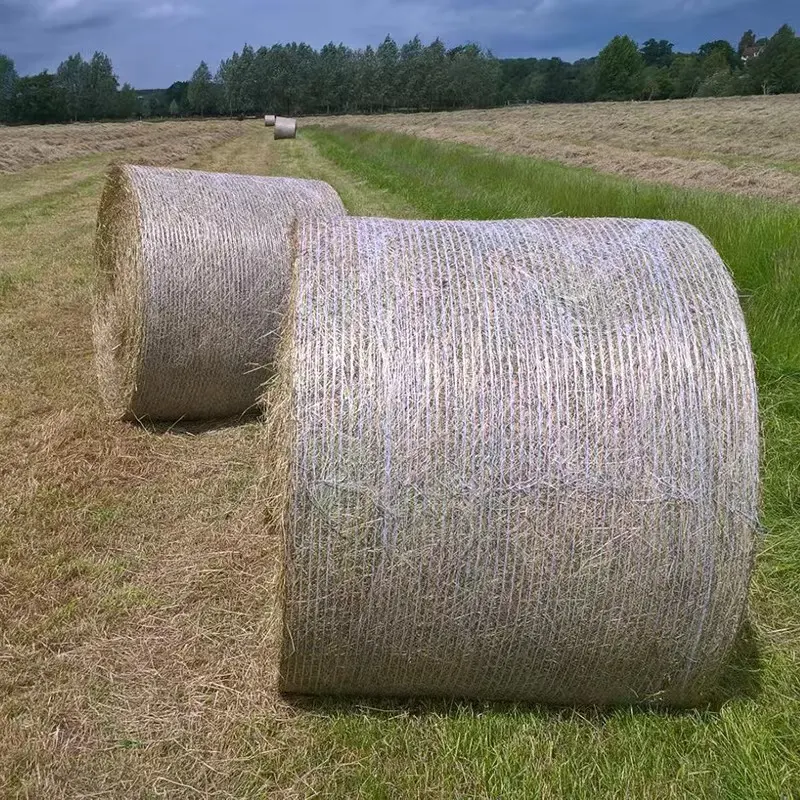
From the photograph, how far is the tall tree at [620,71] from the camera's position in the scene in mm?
95625

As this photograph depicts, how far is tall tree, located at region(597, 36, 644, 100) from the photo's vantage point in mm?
95625

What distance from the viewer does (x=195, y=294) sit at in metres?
5.02

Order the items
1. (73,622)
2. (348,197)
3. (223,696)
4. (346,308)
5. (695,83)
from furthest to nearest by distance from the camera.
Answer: (695,83), (348,197), (73,622), (223,696), (346,308)

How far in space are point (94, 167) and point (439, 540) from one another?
A: 22.2 m

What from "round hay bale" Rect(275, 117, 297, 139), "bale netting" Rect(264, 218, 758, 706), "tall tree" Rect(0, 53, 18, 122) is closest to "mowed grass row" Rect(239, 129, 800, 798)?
"bale netting" Rect(264, 218, 758, 706)

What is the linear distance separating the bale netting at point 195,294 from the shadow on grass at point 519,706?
2.61 metres

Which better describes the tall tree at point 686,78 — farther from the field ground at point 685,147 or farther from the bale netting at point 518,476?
the bale netting at point 518,476

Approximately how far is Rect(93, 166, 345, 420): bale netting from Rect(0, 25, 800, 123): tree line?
298ft

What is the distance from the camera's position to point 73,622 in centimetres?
337

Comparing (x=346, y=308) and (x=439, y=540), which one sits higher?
(x=346, y=308)

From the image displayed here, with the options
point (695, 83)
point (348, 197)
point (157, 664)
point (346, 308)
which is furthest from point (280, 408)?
point (695, 83)

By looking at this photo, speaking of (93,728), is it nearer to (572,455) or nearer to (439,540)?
(439,540)

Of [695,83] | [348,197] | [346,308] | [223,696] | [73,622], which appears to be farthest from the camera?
[695,83]

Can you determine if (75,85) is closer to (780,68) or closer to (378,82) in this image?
(378,82)
